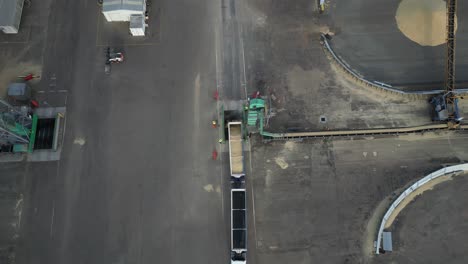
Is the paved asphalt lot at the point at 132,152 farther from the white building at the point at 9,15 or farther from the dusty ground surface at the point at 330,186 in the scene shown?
the dusty ground surface at the point at 330,186

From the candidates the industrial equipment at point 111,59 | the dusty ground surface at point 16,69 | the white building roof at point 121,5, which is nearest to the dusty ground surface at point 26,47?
the dusty ground surface at point 16,69

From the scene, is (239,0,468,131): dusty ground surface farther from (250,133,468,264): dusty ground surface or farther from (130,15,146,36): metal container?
(130,15,146,36): metal container

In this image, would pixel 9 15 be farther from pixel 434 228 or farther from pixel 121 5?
pixel 434 228

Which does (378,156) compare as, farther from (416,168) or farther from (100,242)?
(100,242)

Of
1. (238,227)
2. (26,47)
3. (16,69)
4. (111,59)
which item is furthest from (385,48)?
(16,69)

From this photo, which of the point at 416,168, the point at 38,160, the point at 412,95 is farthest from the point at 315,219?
the point at 38,160

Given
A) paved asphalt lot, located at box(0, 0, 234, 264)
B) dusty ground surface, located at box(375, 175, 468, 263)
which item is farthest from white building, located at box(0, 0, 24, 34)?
dusty ground surface, located at box(375, 175, 468, 263)

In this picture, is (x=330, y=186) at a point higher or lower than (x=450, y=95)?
lower
